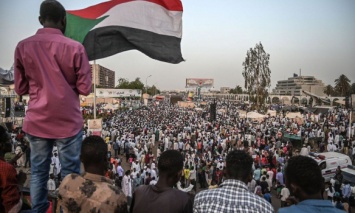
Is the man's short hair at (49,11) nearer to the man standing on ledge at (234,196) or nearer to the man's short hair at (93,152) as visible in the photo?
the man's short hair at (93,152)

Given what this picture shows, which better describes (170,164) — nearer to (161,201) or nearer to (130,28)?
(161,201)

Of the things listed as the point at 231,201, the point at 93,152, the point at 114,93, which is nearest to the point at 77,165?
the point at 93,152

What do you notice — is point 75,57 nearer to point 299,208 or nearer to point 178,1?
point 299,208

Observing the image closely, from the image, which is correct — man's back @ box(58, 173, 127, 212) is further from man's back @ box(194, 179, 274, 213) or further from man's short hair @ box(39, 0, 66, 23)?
man's short hair @ box(39, 0, 66, 23)

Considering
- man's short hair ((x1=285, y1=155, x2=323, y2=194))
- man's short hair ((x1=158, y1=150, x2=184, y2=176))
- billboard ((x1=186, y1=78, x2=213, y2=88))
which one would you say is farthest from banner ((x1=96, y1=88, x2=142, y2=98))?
billboard ((x1=186, y1=78, x2=213, y2=88))

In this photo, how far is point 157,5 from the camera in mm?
4777

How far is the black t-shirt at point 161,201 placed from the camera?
6.47ft

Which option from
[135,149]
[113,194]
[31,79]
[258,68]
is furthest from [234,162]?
[258,68]

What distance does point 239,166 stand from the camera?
216 centimetres

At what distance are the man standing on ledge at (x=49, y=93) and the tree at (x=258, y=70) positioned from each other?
119ft

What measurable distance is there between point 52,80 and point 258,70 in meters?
36.6

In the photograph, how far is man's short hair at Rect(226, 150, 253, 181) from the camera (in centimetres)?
214

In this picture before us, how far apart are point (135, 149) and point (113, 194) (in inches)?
523

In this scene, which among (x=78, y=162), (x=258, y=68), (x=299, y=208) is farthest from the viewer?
(x=258, y=68)
